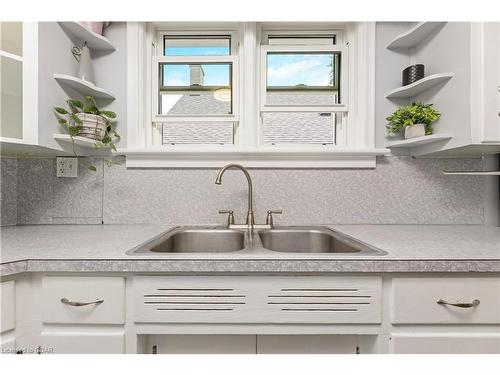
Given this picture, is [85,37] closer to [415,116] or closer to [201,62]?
[201,62]

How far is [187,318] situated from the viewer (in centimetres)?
88

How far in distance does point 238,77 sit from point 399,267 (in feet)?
4.26

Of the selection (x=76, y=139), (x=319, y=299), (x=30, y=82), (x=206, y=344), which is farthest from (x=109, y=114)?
(x=319, y=299)

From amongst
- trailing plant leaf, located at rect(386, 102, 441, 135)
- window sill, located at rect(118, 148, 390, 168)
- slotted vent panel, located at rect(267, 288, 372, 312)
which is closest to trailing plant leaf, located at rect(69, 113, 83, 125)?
window sill, located at rect(118, 148, 390, 168)

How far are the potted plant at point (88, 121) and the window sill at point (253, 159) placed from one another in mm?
142

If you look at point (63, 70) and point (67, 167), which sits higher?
point (63, 70)

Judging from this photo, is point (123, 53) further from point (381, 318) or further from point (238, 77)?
point (381, 318)

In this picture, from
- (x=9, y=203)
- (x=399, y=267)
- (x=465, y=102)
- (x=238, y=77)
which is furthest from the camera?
(x=238, y=77)

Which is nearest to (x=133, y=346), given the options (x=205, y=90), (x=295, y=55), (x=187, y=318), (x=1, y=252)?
(x=187, y=318)

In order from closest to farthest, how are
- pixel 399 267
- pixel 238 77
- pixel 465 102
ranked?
pixel 399 267
pixel 465 102
pixel 238 77

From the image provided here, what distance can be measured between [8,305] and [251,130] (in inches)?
49.1

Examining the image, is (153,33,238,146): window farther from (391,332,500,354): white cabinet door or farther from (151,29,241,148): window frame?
(391,332,500,354): white cabinet door

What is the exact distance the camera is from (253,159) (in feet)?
5.16

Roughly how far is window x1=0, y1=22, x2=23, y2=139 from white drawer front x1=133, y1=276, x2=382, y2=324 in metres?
0.83
